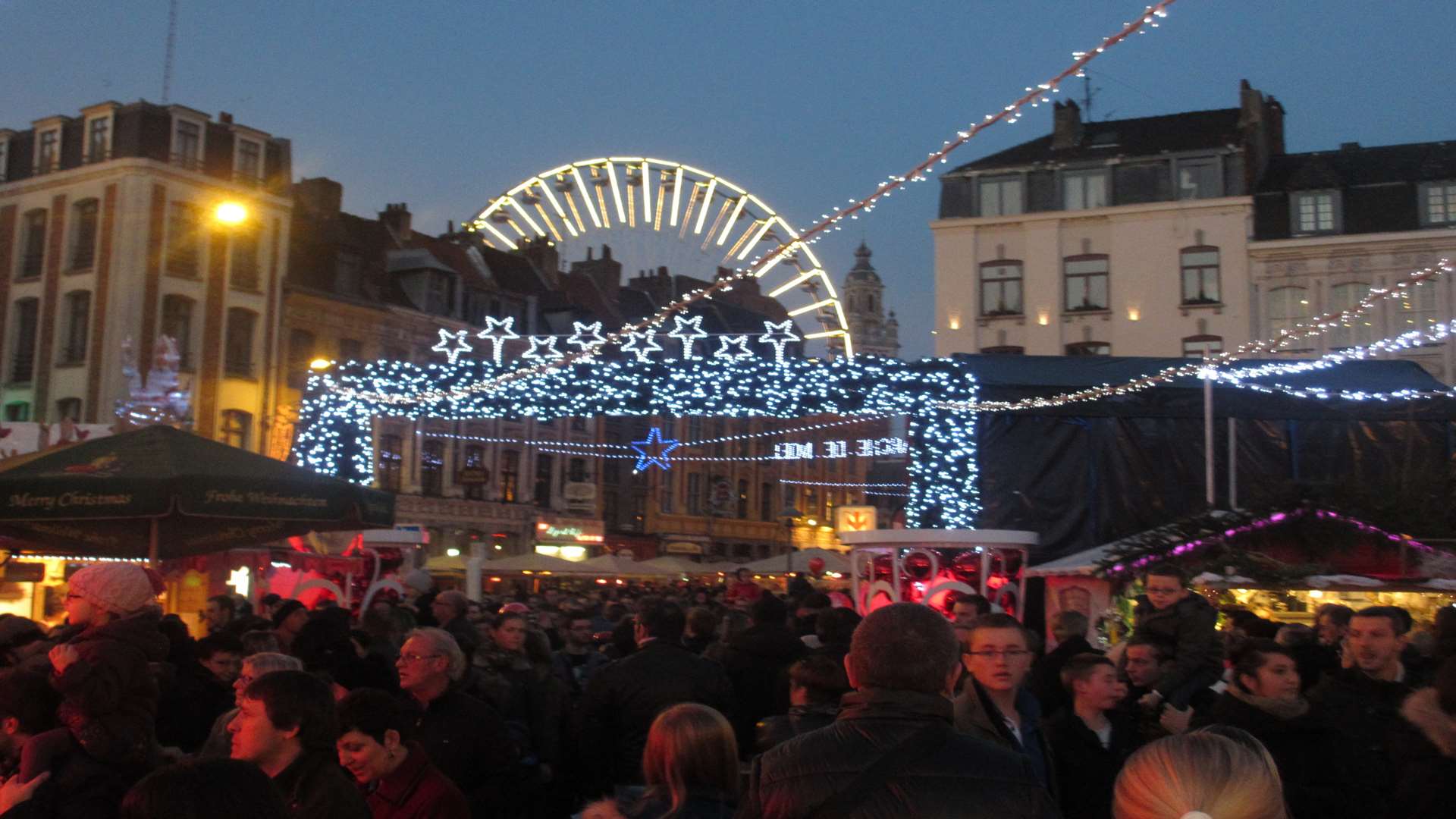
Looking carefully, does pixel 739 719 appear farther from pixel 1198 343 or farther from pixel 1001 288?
pixel 1001 288

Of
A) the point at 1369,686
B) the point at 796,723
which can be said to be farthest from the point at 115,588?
the point at 1369,686

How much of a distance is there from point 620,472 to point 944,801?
50.7 metres

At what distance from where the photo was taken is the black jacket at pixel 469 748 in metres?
5.85

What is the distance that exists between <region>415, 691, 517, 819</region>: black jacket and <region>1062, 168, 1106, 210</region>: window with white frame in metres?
32.7

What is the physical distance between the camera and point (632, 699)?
23.3 feet

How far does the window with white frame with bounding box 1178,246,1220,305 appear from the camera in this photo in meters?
36.1

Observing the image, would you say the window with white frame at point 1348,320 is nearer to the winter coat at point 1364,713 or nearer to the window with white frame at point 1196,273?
the window with white frame at point 1196,273

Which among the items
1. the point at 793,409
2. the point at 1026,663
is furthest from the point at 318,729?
the point at 793,409

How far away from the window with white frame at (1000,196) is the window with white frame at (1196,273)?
396 cm

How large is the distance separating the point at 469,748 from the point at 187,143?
34.0 metres

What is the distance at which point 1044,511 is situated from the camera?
882 inches

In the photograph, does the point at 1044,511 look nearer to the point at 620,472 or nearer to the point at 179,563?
the point at 179,563

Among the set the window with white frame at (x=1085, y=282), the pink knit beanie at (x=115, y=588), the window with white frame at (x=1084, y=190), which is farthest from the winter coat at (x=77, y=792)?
the window with white frame at (x=1084, y=190)

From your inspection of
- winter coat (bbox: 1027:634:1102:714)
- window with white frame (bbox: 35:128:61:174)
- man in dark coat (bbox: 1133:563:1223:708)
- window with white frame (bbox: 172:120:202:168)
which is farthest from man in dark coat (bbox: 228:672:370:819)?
window with white frame (bbox: 35:128:61:174)
